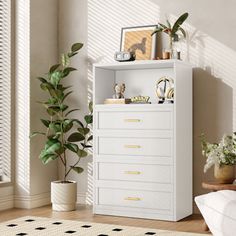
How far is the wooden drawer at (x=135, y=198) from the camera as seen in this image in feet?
16.0

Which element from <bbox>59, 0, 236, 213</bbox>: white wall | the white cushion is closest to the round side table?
<bbox>59, 0, 236, 213</bbox>: white wall

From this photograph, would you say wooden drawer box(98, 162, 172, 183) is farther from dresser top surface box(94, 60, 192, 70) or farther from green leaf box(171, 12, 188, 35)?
green leaf box(171, 12, 188, 35)

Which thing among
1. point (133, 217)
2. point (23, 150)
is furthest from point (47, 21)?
point (133, 217)

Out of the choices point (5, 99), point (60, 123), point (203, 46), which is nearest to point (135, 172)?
point (60, 123)

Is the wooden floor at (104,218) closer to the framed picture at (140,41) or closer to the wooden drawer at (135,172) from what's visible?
the wooden drawer at (135,172)

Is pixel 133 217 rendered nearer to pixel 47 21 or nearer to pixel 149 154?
pixel 149 154

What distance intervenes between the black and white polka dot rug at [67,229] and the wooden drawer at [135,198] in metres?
0.44

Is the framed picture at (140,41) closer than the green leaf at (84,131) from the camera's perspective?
Yes

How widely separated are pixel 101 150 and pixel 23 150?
90cm

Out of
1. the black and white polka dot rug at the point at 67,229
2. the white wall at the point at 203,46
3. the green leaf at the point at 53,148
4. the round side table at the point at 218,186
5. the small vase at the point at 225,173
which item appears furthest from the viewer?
the green leaf at the point at 53,148

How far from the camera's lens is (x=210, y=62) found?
17.0 ft

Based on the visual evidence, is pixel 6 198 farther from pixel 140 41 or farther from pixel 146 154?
pixel 140 41

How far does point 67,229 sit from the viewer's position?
4492mm

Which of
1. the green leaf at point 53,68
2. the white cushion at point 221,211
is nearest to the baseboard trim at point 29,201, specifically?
the green leaf at point 53,68
